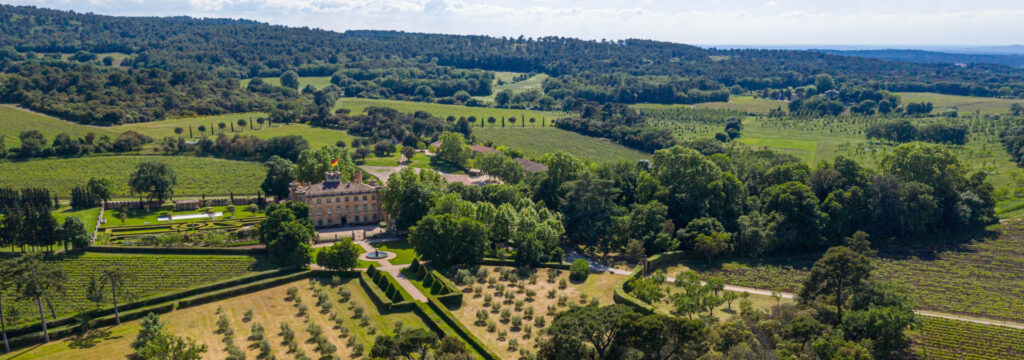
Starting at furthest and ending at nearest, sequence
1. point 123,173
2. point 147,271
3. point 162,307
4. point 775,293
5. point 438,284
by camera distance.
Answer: point 123,173 < point 147,271 < point 438,284 < point 775,293 < point 162,307

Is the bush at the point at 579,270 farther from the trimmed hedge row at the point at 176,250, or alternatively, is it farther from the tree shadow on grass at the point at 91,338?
the tree shadow on grass at the point at 91,338

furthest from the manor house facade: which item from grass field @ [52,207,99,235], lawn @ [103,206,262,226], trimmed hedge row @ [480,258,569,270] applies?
A: grass field @ [52,207,99,235]

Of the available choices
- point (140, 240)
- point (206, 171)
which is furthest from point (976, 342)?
point (206, 171)

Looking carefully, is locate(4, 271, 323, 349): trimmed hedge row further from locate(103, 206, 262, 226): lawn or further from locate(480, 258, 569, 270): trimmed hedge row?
locate(103, 206, 262, 226): lawn

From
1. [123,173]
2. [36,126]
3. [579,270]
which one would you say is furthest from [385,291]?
[36,126]

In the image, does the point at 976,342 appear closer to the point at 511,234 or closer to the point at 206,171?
the point at 511,234

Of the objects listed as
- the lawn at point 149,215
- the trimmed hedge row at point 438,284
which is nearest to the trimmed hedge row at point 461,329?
the trimmed hedge row at point 438,284

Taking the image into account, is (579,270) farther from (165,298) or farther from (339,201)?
(165,298)
